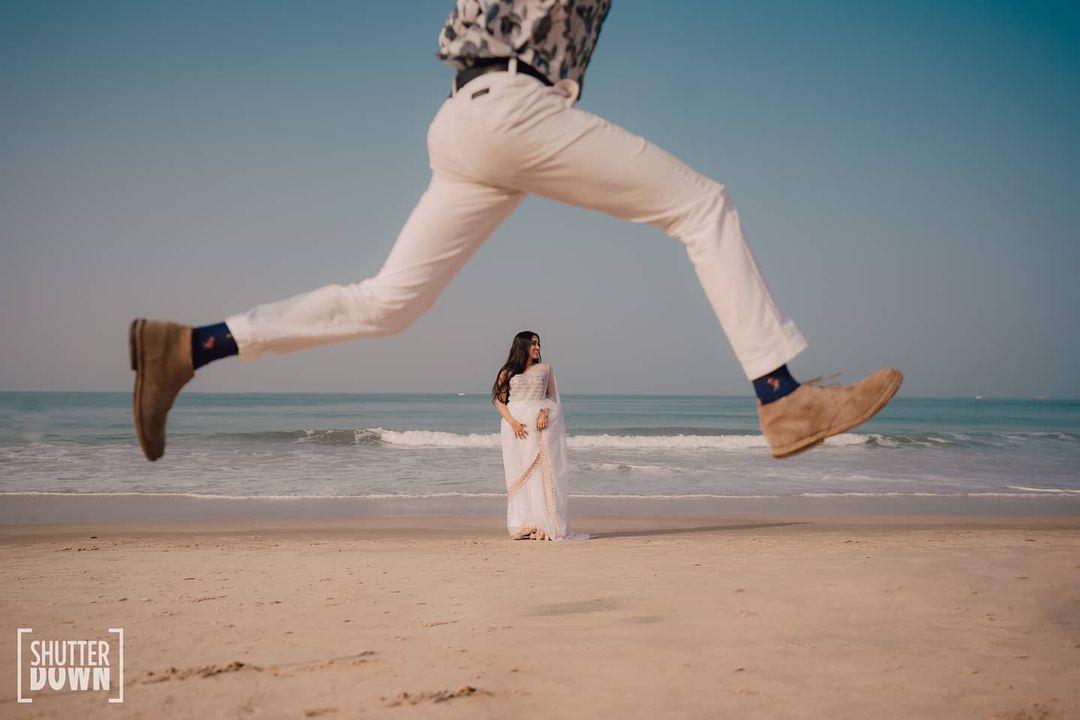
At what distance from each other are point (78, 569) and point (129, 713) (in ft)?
12.3

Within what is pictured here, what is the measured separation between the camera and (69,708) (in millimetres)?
3193

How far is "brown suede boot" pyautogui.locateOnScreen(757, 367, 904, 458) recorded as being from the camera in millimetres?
2332

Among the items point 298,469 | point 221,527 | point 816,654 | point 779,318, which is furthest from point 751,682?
point 298,469

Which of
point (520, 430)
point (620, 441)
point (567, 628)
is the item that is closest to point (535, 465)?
point (520, 430)

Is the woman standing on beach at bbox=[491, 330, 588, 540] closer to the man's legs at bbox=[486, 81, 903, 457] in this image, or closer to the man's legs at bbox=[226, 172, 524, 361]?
the man's legs at bbox=[226, 172, 524, 361]

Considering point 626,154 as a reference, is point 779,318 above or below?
below

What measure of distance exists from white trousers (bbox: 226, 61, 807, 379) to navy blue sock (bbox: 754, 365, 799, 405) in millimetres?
29

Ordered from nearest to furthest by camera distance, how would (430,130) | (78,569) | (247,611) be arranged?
(430,130) → (247,611) → (78,569)

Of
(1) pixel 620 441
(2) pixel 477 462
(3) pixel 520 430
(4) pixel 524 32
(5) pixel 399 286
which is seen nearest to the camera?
(4) pixel 524 32

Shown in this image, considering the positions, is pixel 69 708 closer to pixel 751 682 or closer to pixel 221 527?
pixel 751 682

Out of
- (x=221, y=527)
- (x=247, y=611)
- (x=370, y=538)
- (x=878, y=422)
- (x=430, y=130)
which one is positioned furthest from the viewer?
(x=878, y=422)

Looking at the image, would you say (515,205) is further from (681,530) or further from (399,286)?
(681,530)

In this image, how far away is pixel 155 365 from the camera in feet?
8.20

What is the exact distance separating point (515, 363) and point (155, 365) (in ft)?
20.8
